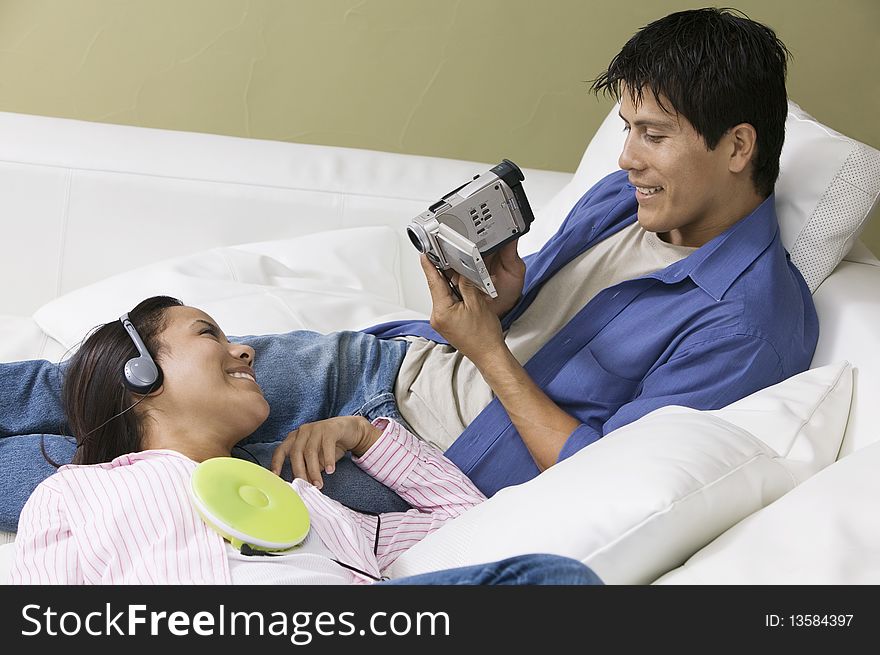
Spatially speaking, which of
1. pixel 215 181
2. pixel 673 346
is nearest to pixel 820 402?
pixel 673 346

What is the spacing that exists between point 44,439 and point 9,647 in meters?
0.65

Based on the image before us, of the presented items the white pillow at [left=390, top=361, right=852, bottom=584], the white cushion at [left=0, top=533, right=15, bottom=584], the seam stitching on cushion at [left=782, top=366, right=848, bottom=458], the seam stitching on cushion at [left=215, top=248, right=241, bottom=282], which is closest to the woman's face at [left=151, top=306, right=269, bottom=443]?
the white cushion at [left=0, top=533, right=15, bottom=584]

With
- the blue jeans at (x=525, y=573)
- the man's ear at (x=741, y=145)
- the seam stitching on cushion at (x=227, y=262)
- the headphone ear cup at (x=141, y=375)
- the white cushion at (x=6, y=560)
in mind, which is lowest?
the white cushion at (x=6, y=560)

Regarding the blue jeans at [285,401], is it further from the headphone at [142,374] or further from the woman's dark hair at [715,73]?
the woman's dark hair at [715,73]

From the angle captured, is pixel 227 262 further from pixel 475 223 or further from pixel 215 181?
pixel 475 223

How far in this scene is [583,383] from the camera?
150 cm

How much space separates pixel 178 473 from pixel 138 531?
97mm

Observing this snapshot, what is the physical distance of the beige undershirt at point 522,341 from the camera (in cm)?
156

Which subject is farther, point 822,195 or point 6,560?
point 822,195

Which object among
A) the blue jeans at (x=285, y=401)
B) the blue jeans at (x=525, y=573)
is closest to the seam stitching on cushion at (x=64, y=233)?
the blue jeans at (x=285, y=401)

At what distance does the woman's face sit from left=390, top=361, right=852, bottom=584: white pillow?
35 cm

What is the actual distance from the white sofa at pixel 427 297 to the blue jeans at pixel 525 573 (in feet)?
0.37

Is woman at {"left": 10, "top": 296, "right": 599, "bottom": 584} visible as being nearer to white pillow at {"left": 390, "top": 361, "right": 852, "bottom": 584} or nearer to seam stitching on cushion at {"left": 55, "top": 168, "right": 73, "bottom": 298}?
white pillow at {"left": 390, "top": 361, "right": 852, "bottom": 584}

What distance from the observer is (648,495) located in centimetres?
96
